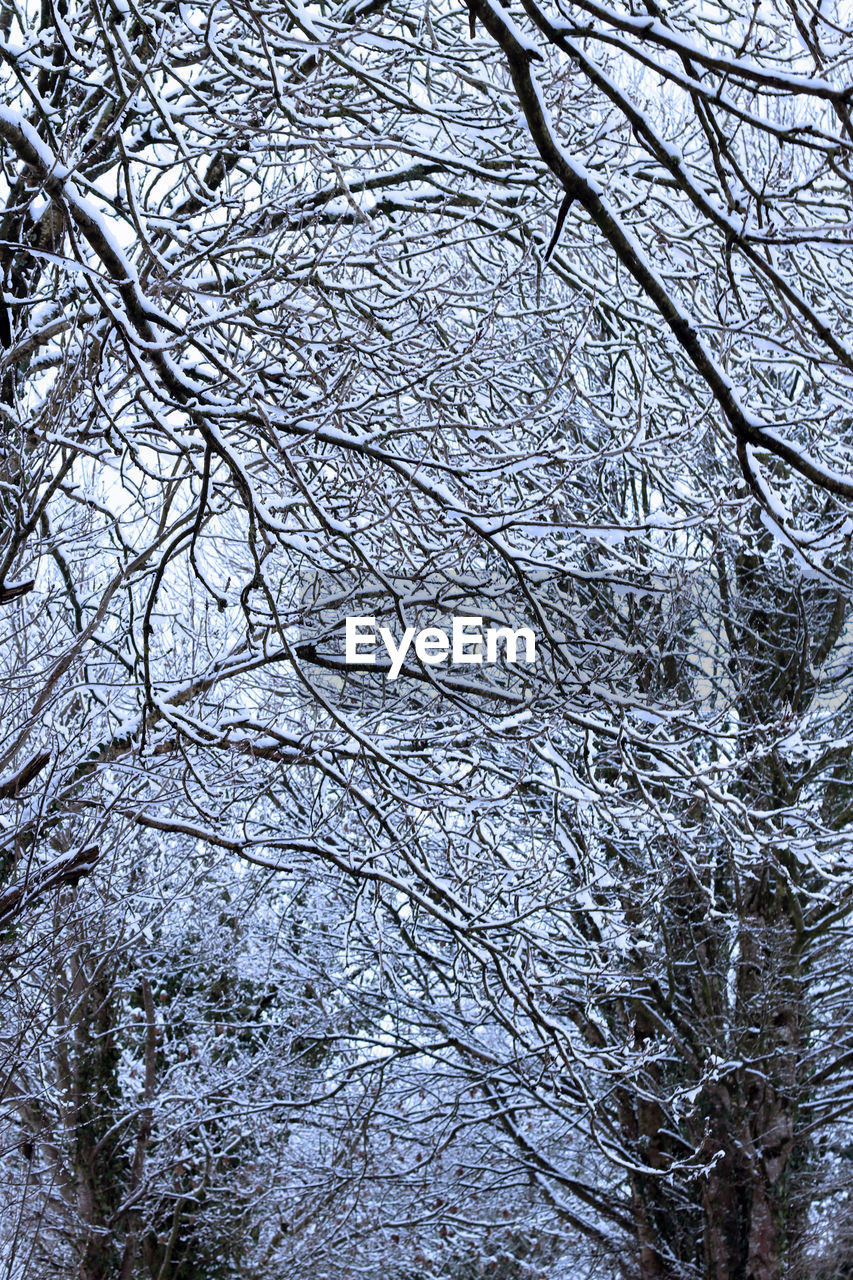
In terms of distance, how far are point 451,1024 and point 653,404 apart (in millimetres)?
5731

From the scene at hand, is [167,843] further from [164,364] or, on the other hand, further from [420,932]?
[164,364]

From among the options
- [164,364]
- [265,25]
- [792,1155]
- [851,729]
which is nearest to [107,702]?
[164,364]

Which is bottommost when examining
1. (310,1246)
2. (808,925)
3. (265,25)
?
(310,1246)

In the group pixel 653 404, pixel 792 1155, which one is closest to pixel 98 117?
pixel 653 404

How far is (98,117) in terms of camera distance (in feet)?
13.8

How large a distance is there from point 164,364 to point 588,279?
2.48 meters

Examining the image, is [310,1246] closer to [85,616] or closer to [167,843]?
[167,843]

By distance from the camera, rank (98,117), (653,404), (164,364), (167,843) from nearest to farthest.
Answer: (164,364)
(98,117)
(653,404)
(167,843)

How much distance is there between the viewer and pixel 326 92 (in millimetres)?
5465

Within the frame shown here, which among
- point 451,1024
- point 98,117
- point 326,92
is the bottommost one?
point 451,1024

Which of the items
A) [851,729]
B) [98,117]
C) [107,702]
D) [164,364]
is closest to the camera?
[164,364]

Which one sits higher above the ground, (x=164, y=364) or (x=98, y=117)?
(x=98, y=117)

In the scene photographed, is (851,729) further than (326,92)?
Yes

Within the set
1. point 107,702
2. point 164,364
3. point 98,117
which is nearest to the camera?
point 164,364
